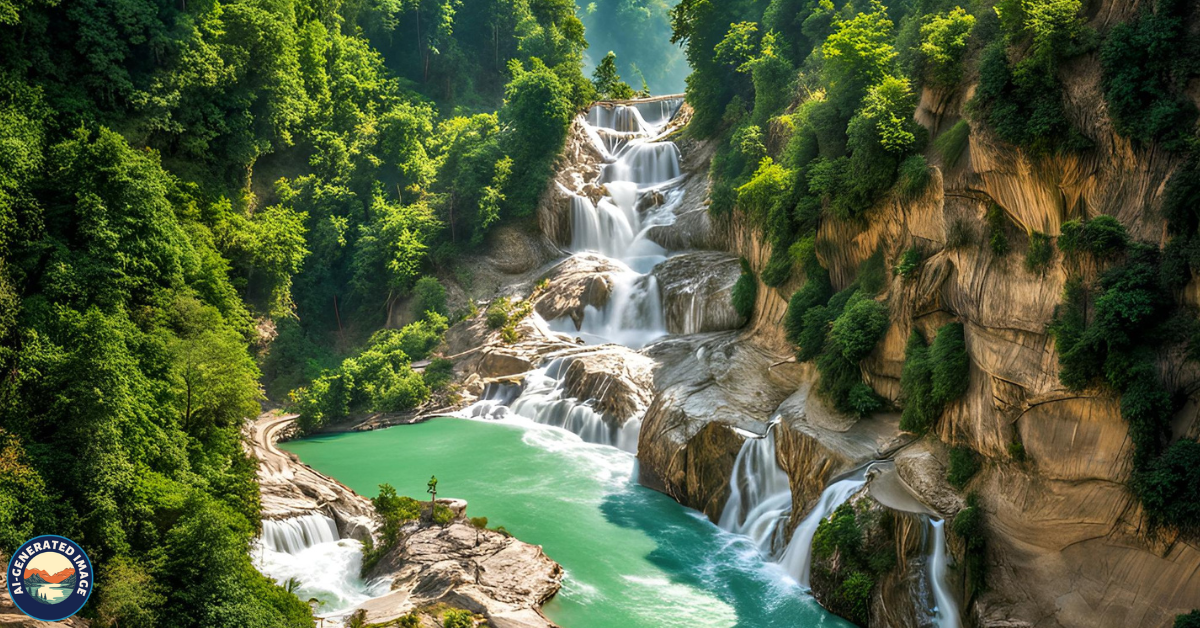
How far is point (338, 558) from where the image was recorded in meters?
17.0

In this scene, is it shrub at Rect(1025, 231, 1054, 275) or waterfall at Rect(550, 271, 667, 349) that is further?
waterfall at Rect(550, 271, 667, 349)

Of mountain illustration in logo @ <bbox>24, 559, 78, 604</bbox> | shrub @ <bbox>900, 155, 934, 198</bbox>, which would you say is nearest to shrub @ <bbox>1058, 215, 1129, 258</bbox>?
shrub @ <bbox>900, 155, 934, 198</bbox>

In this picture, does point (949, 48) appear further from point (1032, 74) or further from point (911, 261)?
point (911, 261)

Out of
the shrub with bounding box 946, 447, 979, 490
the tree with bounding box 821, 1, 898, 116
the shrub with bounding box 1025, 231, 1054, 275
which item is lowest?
the shrub with bounding box 946, 447, 979, 490

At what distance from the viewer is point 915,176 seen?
16141 millimetres

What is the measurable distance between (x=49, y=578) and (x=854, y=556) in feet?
41.9

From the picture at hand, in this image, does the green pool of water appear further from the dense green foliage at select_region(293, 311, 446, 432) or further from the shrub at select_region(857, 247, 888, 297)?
the shrub at select_region(857, 247, 888, 297)

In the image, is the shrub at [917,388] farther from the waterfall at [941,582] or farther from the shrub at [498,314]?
the shrub at [498,314]

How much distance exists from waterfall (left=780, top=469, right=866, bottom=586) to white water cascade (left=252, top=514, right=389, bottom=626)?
8123 mm

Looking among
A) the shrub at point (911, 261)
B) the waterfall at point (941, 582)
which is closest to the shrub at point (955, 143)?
the shrub at point (911, 261)

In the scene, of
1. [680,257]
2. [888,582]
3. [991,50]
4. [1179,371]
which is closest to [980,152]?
[991,50]

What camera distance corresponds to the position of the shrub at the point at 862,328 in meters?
17.1

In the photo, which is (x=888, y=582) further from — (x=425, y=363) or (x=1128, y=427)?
(x=425, y=363)

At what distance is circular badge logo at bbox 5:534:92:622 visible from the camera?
35.6 feet
